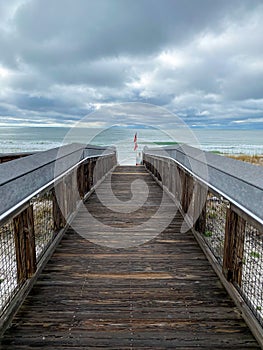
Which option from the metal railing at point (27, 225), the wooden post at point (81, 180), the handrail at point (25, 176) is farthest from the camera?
the wooden post at point (81, 180)

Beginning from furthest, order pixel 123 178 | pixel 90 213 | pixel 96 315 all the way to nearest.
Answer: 1. pixel 123 178
2. pixel 90 213
3. pixel 96 315

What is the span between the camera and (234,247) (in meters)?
2.28

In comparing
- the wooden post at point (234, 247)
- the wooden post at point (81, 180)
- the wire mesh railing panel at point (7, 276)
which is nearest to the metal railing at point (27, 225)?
the wire mesh railing panel at point (7, 276)

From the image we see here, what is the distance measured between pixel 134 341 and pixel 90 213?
2833 millimetres

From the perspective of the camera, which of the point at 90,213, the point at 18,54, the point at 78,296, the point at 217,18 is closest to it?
the point at 78,296

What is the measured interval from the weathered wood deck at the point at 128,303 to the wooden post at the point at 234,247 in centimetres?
16

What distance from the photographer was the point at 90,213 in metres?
4.47

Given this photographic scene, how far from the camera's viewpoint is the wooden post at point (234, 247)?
220 centimetres

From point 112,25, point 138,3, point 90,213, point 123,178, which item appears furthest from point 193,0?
point 90,213

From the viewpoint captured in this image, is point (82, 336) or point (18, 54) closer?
point (82, 336)

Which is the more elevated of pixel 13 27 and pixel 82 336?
pixel 13 27

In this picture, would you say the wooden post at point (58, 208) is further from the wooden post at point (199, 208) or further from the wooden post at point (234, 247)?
the wooden post at point (234, 247)

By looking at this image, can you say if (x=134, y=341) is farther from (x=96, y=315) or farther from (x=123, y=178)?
(x=123, y=178)

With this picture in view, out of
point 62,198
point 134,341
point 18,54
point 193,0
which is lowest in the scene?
point 134,341
